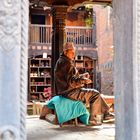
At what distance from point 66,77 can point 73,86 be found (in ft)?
0.69

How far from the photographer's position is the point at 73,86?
666 cm

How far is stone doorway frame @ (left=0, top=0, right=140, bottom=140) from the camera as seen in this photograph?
8.71 ft

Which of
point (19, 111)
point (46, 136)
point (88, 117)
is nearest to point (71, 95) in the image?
point (88, 117)

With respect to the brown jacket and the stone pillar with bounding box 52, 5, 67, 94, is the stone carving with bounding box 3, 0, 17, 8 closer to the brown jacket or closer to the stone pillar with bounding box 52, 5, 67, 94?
the brown jacket

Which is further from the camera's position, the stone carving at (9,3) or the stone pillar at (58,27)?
the stone pillar at (58,27)

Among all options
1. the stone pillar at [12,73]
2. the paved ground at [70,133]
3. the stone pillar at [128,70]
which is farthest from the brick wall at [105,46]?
the stone pillar at [12,73]

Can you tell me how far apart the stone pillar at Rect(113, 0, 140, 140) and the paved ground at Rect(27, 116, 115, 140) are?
5.87 ft

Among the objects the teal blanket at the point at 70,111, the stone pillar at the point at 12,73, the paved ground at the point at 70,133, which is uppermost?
the stone pillar at the point at 12,73

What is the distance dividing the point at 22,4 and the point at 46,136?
2757 mm

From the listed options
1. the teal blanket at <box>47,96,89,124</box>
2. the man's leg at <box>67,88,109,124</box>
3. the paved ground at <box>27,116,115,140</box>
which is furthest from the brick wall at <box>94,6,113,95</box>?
the paved ground at <box>27,116,115,140</box>

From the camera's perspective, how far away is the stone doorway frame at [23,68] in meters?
2.66

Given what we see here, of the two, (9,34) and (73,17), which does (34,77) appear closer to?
(73,17)

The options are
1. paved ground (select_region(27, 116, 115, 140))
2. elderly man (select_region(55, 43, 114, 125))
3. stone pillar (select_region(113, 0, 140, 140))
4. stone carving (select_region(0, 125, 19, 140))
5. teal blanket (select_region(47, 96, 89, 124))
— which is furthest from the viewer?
elderly man (select_region(55, 43, 114, 125))

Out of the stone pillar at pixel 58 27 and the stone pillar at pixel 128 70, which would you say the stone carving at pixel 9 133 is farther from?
the stone pillar at pixel 58 27
